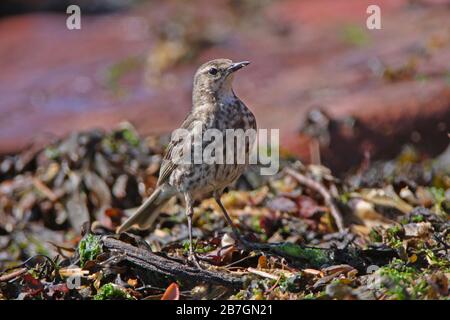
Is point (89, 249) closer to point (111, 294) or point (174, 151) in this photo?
point (111, 294)

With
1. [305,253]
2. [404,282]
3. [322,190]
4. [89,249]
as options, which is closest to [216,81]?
[322,190]

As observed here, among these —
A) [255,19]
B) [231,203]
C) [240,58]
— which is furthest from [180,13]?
[231,203]

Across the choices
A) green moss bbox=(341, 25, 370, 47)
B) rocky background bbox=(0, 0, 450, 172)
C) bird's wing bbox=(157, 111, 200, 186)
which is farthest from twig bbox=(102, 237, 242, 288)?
green moss bbox=(341, 25, 370, 47)

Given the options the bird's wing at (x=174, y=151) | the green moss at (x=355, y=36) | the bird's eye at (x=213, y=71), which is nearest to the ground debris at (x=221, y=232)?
the bird's wing at (x=174, y=151)

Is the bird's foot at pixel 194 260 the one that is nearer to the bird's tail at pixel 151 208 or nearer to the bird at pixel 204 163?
the bird at pixel 204 163

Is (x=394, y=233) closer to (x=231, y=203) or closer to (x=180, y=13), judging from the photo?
(x=231, y=203)
